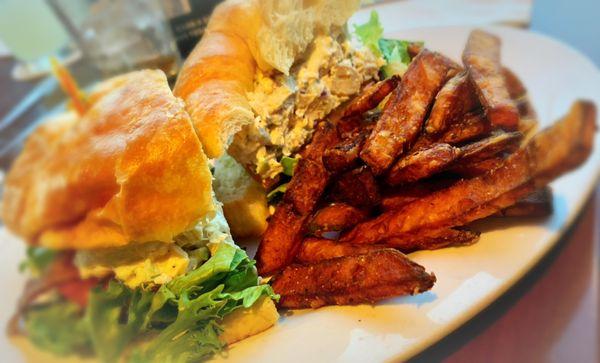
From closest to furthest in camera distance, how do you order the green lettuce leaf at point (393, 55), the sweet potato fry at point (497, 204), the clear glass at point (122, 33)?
1. the clear glass at point (122, 33)
2. the sweet potato fry at point (497, 204)
3. the green lettuce leaf at point (393, 55)

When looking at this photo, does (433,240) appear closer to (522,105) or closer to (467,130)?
(467,130)

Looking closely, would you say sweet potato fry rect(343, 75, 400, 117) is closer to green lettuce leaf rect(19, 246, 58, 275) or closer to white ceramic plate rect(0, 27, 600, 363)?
white ceramic plate rect(0, 27, 600, 363)

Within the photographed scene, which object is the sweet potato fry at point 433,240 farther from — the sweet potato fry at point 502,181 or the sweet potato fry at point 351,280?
the sweet potato fry at point 351,280

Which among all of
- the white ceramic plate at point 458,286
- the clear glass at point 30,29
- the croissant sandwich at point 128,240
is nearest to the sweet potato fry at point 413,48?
the white ceramic plate at point 458,286

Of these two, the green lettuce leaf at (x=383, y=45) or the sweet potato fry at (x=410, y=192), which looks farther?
the green lettuce leaf at (x=383, y=45)

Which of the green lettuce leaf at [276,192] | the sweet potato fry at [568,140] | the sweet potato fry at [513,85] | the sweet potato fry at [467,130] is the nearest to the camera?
the sweet potato fry at [568,140]
